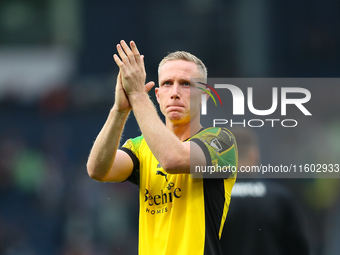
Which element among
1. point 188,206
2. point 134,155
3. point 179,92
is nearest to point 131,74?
point 179,92

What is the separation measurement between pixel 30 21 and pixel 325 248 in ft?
17.9

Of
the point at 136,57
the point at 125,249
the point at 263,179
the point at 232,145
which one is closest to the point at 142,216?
the point at 232,145

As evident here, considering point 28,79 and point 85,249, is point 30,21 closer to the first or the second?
point 28,79

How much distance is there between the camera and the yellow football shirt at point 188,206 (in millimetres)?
1985

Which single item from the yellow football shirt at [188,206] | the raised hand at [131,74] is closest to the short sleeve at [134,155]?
the yellow football shirt at [188,206]

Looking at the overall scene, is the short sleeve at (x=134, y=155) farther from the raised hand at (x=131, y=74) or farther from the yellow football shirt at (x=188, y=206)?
the raised hand at (x=131, y=74)

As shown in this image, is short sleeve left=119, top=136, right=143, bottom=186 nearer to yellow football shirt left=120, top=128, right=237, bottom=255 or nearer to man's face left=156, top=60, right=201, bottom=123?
yellow football shirt left=120, top=128, right=237, bottom=255

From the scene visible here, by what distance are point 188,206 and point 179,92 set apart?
0.77 metres

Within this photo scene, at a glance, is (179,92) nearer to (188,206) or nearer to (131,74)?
(131,74)

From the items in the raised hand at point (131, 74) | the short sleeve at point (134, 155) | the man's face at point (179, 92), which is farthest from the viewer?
the short sleeve at point (134, 155)

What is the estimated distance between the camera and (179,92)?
2205mm

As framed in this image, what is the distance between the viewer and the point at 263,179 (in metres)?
3.92

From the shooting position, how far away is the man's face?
2191 millimetres

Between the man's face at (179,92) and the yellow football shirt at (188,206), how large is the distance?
0.64ft
